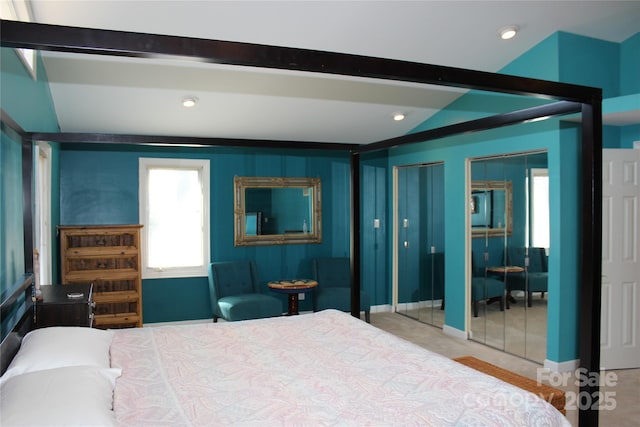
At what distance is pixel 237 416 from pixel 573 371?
3.66 metres

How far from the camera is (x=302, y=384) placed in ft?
7.47

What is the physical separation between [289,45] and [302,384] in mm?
2736

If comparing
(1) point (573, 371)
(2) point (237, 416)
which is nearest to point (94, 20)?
(2) point (237, 416)

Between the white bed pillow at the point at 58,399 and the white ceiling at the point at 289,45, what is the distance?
2423 millimetres

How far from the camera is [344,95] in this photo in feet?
16.8

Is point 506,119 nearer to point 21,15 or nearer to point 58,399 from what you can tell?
point 58,399

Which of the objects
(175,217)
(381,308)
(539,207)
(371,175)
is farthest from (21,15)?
(381,308)

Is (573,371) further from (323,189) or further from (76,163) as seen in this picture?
(76,163)

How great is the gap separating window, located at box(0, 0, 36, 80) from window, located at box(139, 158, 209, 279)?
7.82 feet

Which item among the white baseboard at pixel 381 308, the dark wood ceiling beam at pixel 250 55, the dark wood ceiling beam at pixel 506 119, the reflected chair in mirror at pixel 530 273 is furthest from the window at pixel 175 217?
the dark wood ceiling beam at pixel 250 55

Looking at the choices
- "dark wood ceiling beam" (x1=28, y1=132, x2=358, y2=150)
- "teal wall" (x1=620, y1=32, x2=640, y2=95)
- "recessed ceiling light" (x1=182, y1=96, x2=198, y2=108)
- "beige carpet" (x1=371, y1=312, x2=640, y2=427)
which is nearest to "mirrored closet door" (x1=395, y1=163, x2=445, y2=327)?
"beige carpet" (x1=371, y1=312, x2=640, y2=427)

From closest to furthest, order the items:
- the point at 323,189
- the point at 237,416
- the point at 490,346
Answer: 1. the point at 237,416
2. the point at 490,346
3. the point at 323,189

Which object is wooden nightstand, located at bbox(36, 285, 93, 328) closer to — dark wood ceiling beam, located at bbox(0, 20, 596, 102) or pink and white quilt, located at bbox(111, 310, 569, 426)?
pink and white quilt, located at bbox(111, 310, 569, 426)

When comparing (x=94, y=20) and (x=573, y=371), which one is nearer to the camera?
(x=94, y=20)
